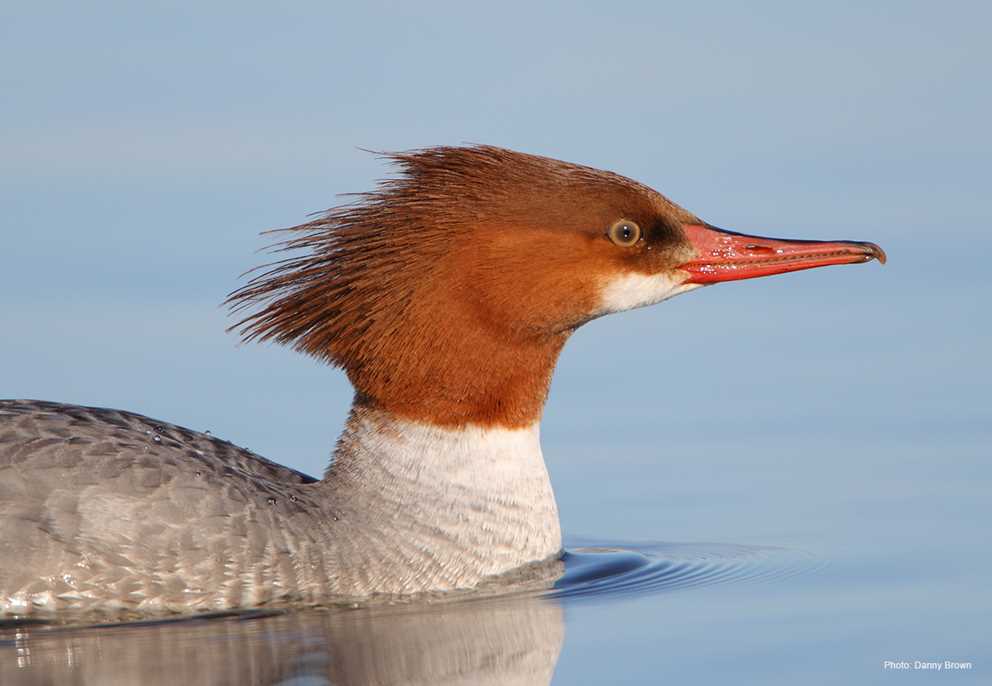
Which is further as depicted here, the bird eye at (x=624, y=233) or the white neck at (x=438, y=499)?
the bird eye at (x=624, y=233)

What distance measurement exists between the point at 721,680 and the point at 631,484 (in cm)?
305

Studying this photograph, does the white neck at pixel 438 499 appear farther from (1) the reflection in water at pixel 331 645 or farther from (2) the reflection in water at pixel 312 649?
(2) the reflection in water at pixel 312 649

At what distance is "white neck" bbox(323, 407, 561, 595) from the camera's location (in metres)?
8.70

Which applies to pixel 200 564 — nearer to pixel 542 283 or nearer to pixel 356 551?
pixel 356 551

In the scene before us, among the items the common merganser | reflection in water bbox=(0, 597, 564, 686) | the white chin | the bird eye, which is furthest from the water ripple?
the bird eye

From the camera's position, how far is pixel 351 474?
352 inches

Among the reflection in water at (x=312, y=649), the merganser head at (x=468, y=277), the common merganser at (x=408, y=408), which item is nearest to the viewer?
the reflection in water at (x=312, y=649)

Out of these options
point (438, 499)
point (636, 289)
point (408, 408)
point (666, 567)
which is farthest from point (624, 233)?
point (666, 567)

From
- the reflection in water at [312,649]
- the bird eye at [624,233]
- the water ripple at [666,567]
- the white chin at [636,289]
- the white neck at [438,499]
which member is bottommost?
the reflection in water at [312,649]

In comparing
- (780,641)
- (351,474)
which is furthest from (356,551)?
(780,641)

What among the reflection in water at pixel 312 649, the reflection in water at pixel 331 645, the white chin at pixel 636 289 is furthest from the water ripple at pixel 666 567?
the white chin at pixel 636 289

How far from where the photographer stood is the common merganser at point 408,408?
8297mm

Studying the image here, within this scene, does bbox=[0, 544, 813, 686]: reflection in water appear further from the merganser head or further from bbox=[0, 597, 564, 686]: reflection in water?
the merganser head

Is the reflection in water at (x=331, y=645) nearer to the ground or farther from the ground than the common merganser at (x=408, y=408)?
nearer to the ground
